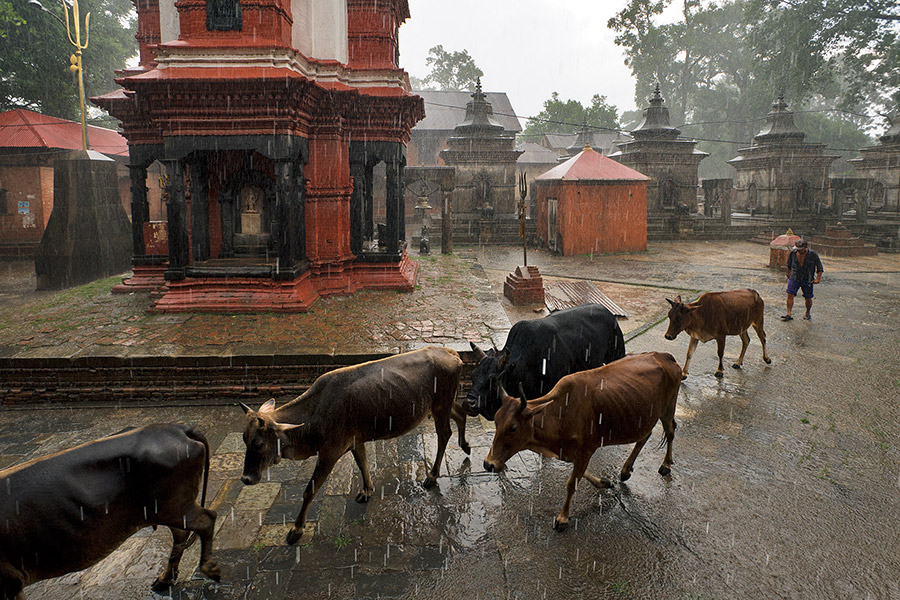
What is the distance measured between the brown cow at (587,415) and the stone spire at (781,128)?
33.7 metres

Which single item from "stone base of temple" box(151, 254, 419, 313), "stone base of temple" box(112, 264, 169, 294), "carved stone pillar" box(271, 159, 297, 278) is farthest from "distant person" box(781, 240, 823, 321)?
"stone base of temple" box(112, 264, 169, 294)

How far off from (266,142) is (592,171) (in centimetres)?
1550

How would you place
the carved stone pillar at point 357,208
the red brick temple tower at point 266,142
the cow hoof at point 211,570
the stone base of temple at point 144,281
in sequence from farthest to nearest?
the carved stone pillar at point 357,208
the stone base of temple at point 144,281
the red brick temple tower at point 266,142
the cow hoof at point 211,570

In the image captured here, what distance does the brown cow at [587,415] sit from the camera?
169 inches

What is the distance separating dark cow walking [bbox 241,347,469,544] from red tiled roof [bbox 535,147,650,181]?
18088 mm

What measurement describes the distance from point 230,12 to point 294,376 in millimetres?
7239

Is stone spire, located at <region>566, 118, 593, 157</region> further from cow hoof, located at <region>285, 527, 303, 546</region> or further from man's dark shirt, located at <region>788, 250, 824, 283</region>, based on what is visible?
cow hoof, located at <region>285, 527, 303, 546</region>

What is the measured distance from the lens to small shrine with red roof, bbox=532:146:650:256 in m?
22.2

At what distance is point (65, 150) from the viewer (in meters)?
20.3

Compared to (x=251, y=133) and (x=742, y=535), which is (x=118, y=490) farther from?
(x=251, y=133)

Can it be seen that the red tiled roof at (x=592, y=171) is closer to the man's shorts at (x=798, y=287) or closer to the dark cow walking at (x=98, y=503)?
the man's shorts at (x=798, y=287)

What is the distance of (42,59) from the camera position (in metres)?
21.4

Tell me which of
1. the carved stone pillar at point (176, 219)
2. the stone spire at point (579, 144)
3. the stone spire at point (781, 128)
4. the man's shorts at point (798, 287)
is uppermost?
the stone spire at point (579, 144)

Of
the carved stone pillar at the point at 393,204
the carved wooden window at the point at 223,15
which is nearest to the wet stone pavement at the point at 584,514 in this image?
the carved stone pillar at the point at 393,204
